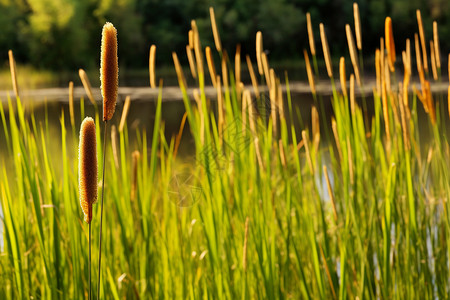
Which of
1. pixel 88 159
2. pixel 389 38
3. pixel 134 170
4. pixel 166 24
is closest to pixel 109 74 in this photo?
pixel 88 159

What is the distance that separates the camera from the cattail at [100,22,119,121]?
0.99 meters

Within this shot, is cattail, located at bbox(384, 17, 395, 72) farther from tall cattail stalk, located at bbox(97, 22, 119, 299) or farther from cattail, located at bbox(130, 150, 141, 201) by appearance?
tall cattail stalk, located at bbox(97, 22, 119, 299)

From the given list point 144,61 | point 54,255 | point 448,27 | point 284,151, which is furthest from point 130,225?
point 448,27

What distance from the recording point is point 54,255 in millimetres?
2240

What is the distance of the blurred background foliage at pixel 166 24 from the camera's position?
24.6 meters

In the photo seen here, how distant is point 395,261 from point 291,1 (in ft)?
93.0

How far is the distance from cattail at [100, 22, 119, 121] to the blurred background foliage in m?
23.2

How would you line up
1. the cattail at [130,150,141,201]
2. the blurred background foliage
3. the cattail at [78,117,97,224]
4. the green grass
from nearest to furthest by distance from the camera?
the cattail at [78,117,97,224]
the green grass
the cattail at [130,150,141,201]
the blurred background foliage

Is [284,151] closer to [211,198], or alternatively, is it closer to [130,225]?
[211,198]

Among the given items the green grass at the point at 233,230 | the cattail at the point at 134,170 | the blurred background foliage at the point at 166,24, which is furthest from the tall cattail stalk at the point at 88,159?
the blurred background foliage at the point at 166,24

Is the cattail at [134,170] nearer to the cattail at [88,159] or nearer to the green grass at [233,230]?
the green grass at [233,230]

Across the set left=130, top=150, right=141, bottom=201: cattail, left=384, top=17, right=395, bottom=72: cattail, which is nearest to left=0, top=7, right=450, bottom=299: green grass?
left=130, top=150, right=141, bottom=201: cattail

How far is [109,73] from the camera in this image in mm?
1003

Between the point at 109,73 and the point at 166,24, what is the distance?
25747 millimetres
